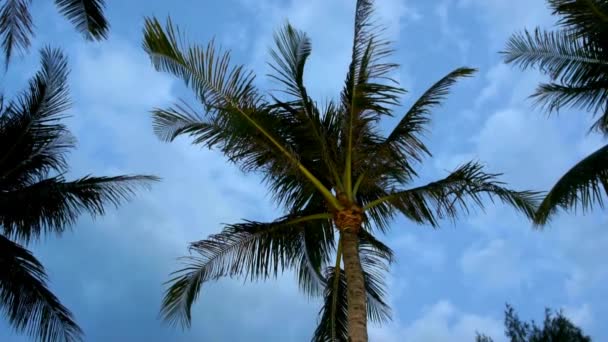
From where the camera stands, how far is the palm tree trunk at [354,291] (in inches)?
388

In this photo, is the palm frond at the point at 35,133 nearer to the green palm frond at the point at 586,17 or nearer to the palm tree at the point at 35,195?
the palm tree at the point at 35,195

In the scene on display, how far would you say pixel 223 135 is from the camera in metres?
11.9

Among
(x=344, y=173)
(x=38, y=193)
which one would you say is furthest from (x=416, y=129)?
(x=38, y=193)

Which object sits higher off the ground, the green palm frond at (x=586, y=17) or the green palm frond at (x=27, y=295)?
the green palm frond at (x=586, y=17)

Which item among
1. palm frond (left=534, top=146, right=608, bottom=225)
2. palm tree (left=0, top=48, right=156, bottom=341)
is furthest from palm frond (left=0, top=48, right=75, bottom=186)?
palm frond (left=534, top=146, right=608, bottom=225)

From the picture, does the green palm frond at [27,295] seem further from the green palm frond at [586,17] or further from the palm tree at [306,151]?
the green palm frond at [586,17]

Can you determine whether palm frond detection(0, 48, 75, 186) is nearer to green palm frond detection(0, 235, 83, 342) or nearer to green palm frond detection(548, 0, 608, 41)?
green palm frond detection(0, 235, 83, 342)

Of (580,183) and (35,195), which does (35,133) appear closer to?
(35,195)

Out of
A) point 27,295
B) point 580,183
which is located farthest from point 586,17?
point 27,295

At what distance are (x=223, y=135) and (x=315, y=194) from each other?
1.81 meters

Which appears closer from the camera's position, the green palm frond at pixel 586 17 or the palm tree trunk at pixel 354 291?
the palm tree trunk at pixel 354 291

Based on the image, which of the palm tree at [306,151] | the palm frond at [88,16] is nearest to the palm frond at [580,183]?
the palm tree at [306,151]

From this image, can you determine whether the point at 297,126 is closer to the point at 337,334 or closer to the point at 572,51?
the point at 337,334

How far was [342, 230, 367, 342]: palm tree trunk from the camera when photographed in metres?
9.84
